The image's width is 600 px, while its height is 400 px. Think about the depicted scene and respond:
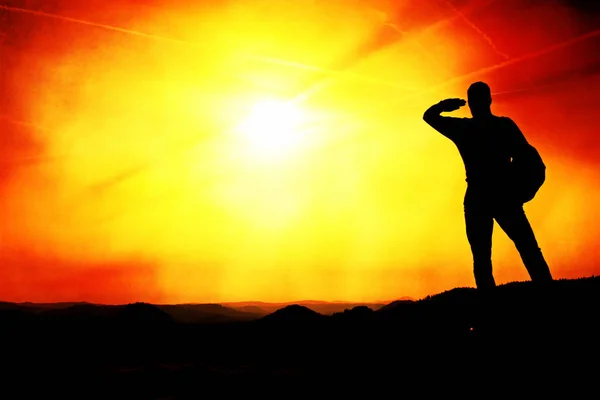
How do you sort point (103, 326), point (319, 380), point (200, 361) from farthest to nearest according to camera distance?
point (103, 326), point (200, 361), point (319, 380)

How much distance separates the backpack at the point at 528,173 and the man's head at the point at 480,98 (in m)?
0.83

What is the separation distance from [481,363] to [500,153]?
3191mm

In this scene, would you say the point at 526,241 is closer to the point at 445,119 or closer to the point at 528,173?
the point at 528,173

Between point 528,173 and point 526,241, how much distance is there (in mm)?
1010

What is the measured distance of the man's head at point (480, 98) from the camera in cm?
635

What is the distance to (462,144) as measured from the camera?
6.45 m

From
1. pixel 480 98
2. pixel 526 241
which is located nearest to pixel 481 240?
pixel 526 241

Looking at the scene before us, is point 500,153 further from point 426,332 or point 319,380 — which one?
point 319,380

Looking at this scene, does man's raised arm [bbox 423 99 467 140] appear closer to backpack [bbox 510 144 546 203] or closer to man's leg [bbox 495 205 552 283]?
backpack [bbox 510 144 546 203]

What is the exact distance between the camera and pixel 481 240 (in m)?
6.43

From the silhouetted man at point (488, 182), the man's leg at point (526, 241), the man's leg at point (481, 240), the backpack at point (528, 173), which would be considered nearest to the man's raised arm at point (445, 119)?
the silhouetted man at point (488, 182)

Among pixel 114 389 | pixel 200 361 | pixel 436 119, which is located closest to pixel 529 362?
pixel 436 119

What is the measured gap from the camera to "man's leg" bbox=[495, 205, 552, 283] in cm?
629

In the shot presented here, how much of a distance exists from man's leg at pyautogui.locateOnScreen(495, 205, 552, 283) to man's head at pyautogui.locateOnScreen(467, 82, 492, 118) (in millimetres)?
1508
